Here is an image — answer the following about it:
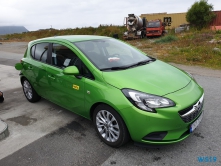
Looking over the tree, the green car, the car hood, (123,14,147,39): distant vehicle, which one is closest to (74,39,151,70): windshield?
the green car

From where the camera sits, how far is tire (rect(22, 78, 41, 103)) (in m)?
4.85

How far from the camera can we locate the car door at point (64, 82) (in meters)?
3.34

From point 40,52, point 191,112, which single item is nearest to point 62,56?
point 40,52

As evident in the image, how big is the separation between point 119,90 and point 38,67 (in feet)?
7.29

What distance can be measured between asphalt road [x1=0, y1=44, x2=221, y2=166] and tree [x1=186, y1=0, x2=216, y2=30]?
77.6 ft

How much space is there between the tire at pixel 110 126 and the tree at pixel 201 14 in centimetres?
2518

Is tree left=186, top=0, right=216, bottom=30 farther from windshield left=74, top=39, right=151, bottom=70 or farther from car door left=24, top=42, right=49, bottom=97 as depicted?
car door left=24, top=42, right=49, bottom=97

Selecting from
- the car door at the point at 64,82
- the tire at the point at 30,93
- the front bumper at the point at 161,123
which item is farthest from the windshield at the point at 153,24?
the front bumper at the point at 161,123

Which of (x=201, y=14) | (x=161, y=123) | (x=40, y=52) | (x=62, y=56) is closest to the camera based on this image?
(x=161, y=123)

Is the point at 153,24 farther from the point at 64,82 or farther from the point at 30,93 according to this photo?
the point at 64,82

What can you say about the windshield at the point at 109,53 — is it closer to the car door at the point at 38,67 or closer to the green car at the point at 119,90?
the green car at the point at 119,90

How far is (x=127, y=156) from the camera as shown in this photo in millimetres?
2832

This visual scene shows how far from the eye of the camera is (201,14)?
986 inches

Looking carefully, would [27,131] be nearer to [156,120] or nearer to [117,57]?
[117,57]
